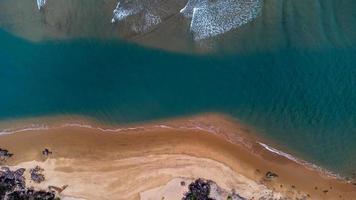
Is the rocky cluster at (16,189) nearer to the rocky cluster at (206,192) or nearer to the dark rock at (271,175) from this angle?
the rocky cluster at (206,192)

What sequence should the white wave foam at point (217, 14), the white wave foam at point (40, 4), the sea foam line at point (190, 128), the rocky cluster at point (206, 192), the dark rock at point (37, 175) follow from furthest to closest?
the white wave foam at point (40, 4) → the white wave foam at point (217, 14) → the dark rock at point (37, 175) → the sea foam line at point (190, 128) → the rocky cluster at point (206, 192)

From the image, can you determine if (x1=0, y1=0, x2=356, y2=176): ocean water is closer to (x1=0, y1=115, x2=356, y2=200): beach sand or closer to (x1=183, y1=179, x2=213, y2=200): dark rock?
(x1=0, y1=115, x2=356, y2=200): beach sand

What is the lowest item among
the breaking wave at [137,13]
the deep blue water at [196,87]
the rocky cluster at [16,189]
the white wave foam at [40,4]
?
the rocky cluster at [16,189]

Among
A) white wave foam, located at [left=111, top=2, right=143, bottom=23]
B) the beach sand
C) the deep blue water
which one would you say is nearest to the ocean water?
Result: the deep blue water

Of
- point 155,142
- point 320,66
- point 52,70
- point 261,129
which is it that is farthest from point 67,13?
point 320,66

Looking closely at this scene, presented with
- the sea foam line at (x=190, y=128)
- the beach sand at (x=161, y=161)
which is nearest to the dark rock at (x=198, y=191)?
the beach sand at (x=161, y=161)

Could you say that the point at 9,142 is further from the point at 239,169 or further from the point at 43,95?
the point at 239,169

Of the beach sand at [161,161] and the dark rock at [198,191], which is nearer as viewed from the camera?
the dark rock at [198,191]
